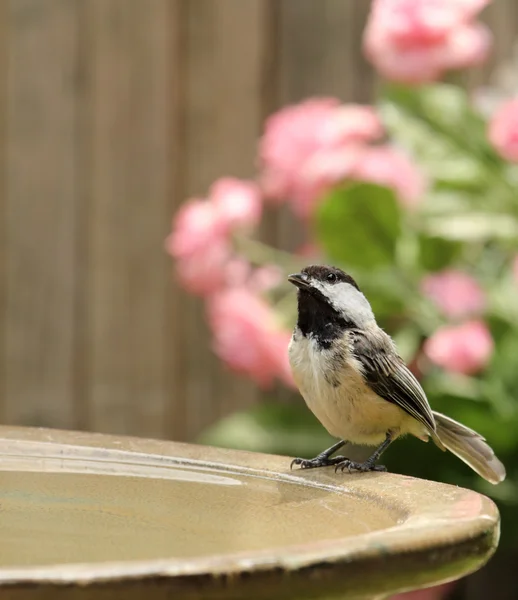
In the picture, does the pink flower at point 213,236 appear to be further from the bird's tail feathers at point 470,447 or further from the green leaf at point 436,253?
the bird's tail feathers at point 470,447

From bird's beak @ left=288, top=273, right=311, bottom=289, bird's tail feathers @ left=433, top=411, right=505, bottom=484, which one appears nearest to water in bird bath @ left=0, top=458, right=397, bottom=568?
bird's beak @ left=288, top=273, right=311, bottom=289

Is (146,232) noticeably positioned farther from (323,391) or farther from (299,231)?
(323,391)

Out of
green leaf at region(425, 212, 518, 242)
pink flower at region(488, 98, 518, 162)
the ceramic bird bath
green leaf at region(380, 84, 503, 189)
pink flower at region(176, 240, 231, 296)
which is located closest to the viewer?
the ceramic bird bath

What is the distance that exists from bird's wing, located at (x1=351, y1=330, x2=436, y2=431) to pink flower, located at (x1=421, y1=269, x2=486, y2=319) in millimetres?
883

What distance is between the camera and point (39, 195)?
3604mm

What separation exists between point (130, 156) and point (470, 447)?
6.00ft

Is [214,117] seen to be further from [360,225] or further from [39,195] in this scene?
[360,225]

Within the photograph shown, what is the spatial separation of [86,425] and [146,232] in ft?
1.98

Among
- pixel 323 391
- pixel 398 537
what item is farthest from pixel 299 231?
pixel 398 537

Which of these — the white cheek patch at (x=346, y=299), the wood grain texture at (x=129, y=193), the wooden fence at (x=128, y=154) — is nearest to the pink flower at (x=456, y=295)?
the wooden fence at (x=128, y=154)

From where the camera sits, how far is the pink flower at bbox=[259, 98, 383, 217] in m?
3.03

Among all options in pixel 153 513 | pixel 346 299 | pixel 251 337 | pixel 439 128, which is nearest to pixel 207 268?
pixel 251 337

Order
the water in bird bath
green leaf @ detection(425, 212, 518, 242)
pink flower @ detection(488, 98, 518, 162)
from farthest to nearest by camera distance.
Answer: green leaf @ detection(425, 212, 518, 242)
pink flower @ detection(488, 98, 518, 162)
the water in bird bath

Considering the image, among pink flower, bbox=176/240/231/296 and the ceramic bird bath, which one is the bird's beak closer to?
the ceramic bird bath
